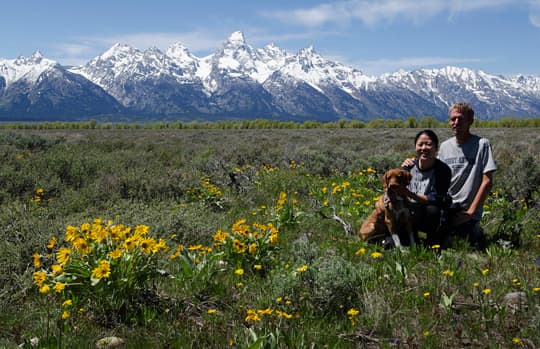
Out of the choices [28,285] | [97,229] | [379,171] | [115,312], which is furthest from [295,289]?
[379,171]

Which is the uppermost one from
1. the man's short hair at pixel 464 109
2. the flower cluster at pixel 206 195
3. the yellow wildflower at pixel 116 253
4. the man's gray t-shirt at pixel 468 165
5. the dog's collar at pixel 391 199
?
the man's short hair at pixel 464 109

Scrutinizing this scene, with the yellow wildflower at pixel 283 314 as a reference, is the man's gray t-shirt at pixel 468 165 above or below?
above

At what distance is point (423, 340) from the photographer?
2.79 m

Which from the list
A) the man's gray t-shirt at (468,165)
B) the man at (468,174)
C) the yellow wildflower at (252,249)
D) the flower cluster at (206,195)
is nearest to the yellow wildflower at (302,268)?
the yellow wildflower at (252,249)

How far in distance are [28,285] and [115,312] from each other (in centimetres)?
105

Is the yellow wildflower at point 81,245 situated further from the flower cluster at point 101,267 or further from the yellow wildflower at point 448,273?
the yellow wildflower at point 448,273

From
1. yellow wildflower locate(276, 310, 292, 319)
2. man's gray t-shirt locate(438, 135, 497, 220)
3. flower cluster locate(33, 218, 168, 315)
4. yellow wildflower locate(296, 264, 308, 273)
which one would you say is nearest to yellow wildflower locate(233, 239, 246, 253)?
yellow wildflower locate(296, 264, 308, 273)

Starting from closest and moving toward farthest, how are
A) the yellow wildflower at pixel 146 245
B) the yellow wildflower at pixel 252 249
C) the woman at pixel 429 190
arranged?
1. the yellow wildflower at pixel 146 245
2. the yellow wildflower at pixel 252 249
3. the woman at pixel 429 190

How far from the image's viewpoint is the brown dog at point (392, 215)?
4395 millimetres

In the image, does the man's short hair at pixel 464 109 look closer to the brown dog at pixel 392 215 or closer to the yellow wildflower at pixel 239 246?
the brown dog at pixel 392 215

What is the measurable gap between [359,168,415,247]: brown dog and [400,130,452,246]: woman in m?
0.17

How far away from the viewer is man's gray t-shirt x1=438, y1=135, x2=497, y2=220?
473cm

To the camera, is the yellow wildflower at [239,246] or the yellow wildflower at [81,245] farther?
the yellow wildflower at [239,246]

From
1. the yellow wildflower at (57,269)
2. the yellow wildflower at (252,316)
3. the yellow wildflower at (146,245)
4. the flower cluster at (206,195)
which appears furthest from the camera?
the flower cluster at (206,195)
